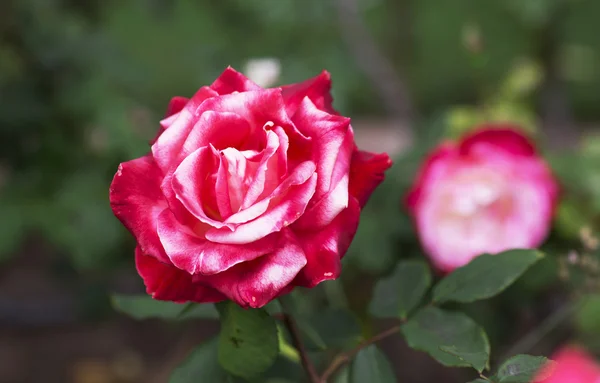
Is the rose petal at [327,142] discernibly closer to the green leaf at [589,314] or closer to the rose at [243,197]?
the rose at [243,197]

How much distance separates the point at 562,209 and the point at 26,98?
91 centimetres

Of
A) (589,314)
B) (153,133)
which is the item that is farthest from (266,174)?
(153,133)

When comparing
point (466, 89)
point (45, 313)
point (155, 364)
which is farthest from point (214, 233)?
point (466, 89)

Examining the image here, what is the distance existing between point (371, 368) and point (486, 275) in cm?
10

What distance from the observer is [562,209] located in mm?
753

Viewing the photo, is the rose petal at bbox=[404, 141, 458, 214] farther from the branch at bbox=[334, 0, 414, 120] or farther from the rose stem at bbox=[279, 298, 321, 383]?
the branch at bbox=[334, 0, 414, 120]

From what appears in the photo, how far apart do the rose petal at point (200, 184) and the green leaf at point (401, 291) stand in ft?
0.55

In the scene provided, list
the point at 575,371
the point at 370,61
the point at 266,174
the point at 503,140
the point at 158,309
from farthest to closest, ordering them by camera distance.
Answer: the point at 370,61
the point at 503,140
the point at 158,309
the point at 266,174
the point at 575,371

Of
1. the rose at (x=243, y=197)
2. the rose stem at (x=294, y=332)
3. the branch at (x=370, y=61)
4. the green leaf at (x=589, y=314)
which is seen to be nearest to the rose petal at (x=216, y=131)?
the rose at (x=243, y=197)

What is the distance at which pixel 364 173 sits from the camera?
1.12ft

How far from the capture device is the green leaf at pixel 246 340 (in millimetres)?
347

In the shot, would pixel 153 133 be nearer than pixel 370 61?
Yes

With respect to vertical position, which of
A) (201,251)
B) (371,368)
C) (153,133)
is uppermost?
(201,251)

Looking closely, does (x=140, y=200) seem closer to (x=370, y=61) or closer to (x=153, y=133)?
(x=153, y=133)
